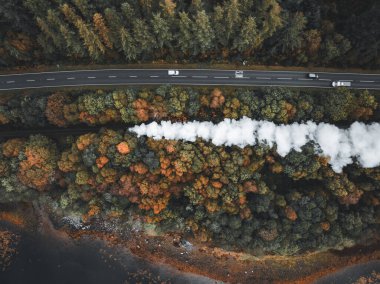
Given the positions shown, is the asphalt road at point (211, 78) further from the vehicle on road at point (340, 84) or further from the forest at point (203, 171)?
the forest at point (203, 171)

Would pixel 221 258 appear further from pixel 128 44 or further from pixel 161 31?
pixel 161 31

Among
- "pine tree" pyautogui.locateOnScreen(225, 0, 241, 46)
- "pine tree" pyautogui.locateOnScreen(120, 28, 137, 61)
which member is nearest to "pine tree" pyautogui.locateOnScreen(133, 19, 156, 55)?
"pine tree" pyautogui.locateOnScreen(120, 28, 137, 61)

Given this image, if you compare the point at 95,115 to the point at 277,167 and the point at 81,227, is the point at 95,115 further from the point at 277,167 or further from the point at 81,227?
the point at 277,167

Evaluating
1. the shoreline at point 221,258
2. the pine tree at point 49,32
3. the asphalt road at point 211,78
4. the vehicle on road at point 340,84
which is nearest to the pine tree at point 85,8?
the pine tree at point 49,32

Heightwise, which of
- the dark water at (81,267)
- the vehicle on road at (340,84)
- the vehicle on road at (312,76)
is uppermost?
the vehicle on road at (312,76)

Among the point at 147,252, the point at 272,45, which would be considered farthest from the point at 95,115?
the point at 272,45

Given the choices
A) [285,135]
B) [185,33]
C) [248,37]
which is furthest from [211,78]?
[285,135]
